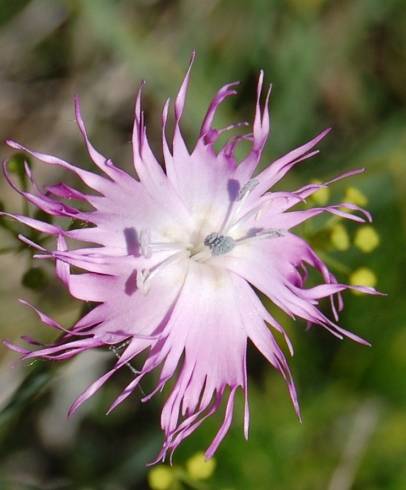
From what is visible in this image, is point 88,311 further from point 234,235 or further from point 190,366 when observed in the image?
point 234,235

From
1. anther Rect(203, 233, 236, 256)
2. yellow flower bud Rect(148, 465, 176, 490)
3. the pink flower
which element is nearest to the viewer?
the pink flower

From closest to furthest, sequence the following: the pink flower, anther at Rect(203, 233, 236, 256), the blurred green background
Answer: the pink flower, anther at Rect(203, 233, 236, 256), the blurred green background

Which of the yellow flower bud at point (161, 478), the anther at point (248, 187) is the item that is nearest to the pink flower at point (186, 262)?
the anther at point (248, 187)

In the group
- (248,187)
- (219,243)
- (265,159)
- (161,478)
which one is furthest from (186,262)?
(265,159)

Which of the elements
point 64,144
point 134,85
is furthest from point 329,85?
point 64,144

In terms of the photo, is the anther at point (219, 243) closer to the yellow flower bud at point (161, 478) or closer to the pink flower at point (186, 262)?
the pink flower at point (186, 262)

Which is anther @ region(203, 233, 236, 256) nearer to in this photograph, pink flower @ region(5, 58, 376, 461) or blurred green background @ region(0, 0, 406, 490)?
pink flower @ region(5, 58, 376, 461)

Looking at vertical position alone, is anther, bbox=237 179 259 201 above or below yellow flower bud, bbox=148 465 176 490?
above

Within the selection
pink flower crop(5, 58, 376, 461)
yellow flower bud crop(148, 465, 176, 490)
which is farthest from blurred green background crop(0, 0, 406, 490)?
pink flower crop(5, 58, 376, 461)
